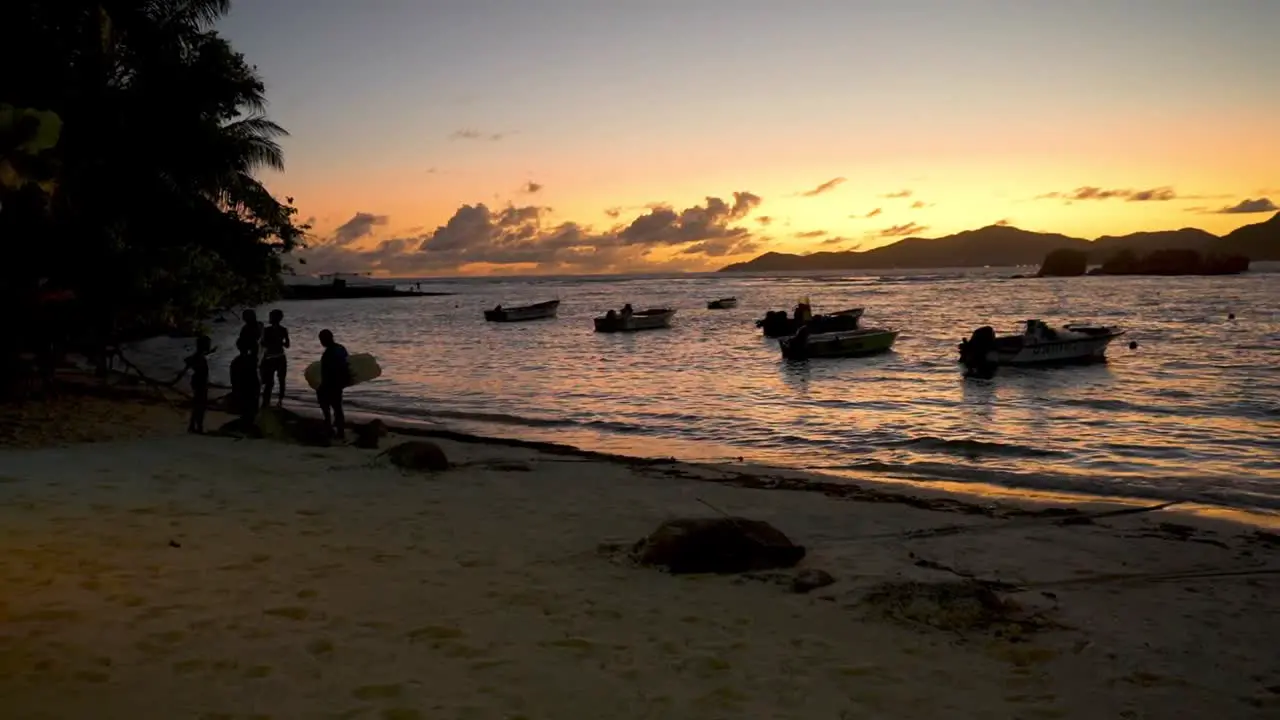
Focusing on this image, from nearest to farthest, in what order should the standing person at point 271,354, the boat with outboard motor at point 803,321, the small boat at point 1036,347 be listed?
1. the standing person at point 271,354
2. the small boat at point 1036,347
3. the boat with outboard motor at point 803,321

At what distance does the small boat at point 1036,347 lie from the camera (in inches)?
1174

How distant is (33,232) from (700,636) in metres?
14.6

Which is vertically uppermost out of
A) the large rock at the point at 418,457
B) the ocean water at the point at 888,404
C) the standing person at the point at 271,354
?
the standing person at the point at 271,354

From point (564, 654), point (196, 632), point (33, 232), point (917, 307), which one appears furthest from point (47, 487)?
point (917, 307)

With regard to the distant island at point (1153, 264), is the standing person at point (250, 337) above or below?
below

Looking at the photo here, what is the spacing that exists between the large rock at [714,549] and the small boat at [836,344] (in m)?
27.8

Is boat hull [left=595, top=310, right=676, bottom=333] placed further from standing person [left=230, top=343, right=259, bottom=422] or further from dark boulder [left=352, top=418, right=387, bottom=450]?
standing person [left=230, top=343, right=259, bottom=422]

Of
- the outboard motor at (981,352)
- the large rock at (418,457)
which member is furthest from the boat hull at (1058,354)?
the large rock at (418,457)

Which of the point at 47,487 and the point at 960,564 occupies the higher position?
the point at 47,487

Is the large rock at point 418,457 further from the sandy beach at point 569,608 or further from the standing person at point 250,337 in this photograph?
the standing person at point 250,337

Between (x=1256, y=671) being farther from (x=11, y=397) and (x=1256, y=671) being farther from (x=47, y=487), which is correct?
(x=11, y=397)

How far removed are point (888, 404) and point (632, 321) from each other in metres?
33.1

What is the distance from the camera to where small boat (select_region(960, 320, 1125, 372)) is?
2983 centimetres

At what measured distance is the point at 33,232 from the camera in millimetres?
15297
